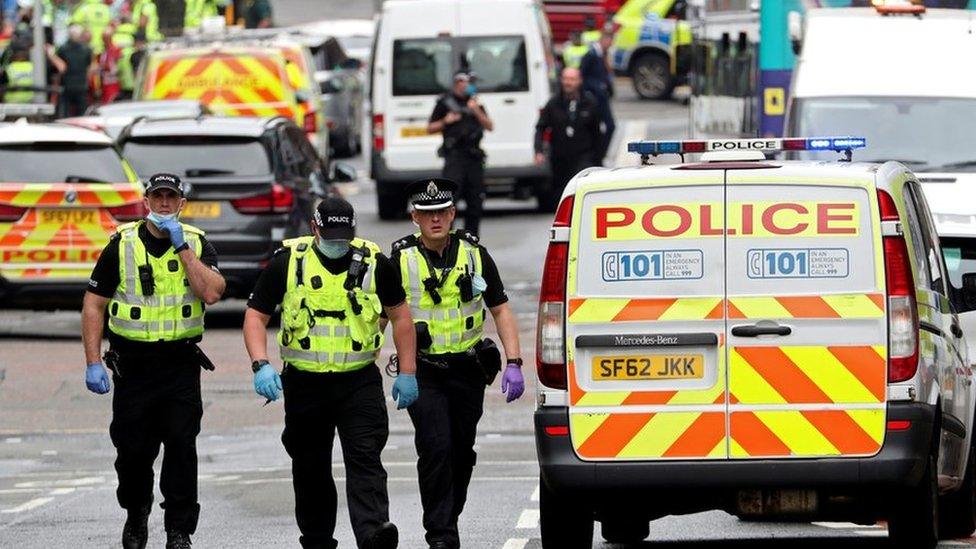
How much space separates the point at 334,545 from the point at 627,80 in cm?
3990

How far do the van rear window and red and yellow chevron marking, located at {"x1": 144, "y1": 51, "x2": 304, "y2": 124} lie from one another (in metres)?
1.42

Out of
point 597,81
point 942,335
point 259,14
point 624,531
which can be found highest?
point 942,335

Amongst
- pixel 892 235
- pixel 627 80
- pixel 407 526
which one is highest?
pixel 892 235

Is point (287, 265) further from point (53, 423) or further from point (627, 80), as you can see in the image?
point (627, 80)

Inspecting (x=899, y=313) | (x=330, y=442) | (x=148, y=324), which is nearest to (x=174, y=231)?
(x=148, y=324)

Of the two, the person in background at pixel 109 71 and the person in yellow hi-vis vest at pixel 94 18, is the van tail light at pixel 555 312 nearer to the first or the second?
the person in background at pixel 109 71

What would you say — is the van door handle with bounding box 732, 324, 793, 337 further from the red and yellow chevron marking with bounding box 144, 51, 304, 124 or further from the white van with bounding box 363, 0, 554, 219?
the white van with bounding box 363, 0, 554, 219

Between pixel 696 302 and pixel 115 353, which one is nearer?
pixel 696 302

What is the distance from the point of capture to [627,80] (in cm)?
5003

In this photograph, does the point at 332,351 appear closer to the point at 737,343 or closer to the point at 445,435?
the point at 445,435

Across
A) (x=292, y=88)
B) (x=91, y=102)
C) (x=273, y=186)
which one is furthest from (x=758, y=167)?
(x=91, y=102)

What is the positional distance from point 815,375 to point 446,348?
5.97 feet

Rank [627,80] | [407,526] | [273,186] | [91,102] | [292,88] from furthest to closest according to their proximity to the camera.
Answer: [627,80], [91,102], [292,88], [273,186], [407,526]

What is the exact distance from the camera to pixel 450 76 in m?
29.2
